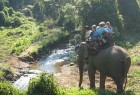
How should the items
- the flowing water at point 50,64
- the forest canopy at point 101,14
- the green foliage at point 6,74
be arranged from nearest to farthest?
the green foliage at point 6,74 → the flowing water at point 50,64 → the forest canopy at point 101,14

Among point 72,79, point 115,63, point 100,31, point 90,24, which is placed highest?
point 100,31

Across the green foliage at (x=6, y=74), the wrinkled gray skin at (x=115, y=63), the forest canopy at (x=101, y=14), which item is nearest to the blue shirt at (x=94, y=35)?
the wrinkled gray skin at (x=115, y=63)

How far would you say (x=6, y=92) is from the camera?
35.5 feet

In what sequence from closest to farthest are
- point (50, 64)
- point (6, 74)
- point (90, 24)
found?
point (6, 74) → point (50, 64) → point (90, 24)

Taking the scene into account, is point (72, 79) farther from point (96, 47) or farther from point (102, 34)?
point (102, 34)

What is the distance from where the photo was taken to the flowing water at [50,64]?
21.0 metres

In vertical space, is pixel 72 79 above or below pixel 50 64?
above

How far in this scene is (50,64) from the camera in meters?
25.9

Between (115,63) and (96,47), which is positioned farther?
(96,47)

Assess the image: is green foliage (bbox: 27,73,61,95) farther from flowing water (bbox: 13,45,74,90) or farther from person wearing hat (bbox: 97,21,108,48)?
flowing water (bbox: 13,45,74,90)

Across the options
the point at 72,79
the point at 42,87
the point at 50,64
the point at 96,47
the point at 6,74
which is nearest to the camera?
the point at 42,87

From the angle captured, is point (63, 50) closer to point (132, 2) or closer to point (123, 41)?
point (123, 41)

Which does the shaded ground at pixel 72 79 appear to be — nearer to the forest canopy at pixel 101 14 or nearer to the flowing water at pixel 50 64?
the flowing water at pixel 50 64

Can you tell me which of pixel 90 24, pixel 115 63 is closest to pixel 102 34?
pixel 115 63
